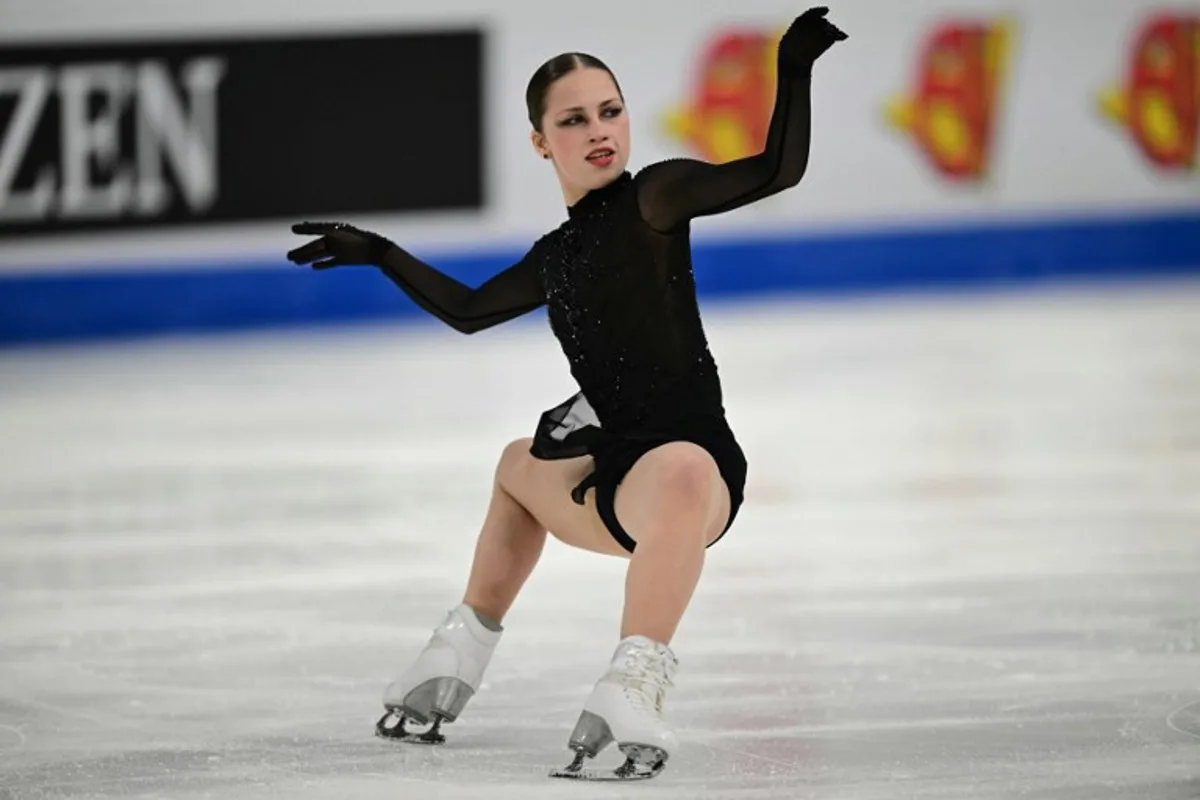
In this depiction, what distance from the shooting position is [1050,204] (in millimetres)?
9508

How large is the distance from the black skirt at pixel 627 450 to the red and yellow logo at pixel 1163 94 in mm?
7359

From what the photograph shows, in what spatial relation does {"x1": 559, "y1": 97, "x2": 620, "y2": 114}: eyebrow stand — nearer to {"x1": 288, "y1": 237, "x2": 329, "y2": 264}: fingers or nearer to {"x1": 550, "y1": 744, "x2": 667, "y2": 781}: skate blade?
{"x1": 288, "y1": 237, "x2": 329, "y2": 264}: fingers

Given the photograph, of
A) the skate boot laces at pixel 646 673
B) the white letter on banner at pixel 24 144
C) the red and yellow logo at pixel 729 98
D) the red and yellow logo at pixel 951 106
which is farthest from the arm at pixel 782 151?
the red and yellow logo at pixel 951 106

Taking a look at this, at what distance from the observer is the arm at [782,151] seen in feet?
7.96

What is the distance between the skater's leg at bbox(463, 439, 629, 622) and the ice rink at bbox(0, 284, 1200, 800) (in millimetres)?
177

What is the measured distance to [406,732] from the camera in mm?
2668

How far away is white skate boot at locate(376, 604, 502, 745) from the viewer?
2.62 m

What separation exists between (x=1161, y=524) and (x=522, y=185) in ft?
17.1

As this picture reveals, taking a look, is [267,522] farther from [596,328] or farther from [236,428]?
[596,328]

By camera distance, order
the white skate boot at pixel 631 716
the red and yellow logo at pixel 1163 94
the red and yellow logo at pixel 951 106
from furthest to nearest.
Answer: the red and yellow logo at pixel 1163 94 → the red and yellow logo at pixel 951 106 → the white skate boot at pixel 631 716

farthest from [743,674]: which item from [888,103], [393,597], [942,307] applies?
[888,103]

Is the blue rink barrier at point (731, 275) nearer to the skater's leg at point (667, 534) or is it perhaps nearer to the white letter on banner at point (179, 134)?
the white letter on banner at point (179, 134)

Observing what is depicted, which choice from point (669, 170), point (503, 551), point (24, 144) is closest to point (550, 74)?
point (669, 170)

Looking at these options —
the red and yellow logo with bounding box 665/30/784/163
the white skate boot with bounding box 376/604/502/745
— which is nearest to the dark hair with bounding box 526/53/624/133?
the white skate boot with bounding box 376/604/502/745
